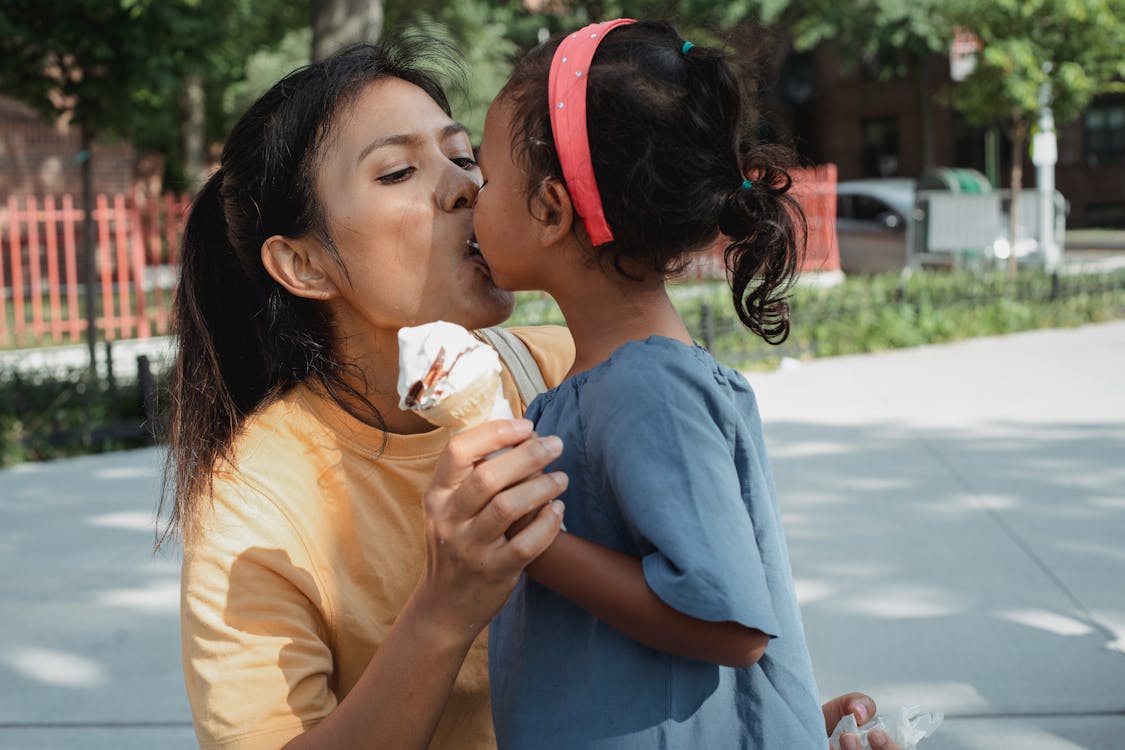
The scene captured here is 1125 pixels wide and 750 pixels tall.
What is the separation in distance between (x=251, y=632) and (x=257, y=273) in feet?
2.19

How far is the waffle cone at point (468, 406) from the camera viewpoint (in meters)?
1.40

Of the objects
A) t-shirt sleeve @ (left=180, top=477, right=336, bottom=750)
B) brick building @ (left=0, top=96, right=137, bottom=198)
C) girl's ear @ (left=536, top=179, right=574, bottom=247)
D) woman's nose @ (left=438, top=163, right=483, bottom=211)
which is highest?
brick building @ (left=0, top=96, right=137, bottom=198)

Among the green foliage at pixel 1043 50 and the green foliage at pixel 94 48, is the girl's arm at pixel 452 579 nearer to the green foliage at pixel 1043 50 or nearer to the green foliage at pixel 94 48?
the green foliage at pixel 94 48

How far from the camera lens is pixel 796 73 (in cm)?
3638

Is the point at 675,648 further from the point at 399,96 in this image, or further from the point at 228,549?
the point at 399,96

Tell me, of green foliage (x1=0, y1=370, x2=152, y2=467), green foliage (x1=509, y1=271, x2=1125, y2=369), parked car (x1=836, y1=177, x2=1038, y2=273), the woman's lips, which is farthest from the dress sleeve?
parked car (x1=836, y1=177, x2=1038, y2=273)

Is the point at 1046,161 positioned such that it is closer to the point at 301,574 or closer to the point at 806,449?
the point at 806,449

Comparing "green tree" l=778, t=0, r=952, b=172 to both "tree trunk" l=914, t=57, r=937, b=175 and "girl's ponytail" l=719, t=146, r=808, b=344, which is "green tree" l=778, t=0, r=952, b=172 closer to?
"tree trunk" l=914, t=57, r=937, b=175

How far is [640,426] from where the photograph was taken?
4.36ft

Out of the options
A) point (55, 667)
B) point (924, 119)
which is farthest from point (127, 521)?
point (924, 119)

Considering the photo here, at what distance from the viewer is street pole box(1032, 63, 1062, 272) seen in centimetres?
1477

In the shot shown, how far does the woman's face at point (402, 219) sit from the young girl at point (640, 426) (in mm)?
208

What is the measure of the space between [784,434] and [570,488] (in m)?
5.96

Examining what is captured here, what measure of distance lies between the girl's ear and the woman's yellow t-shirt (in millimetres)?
446
